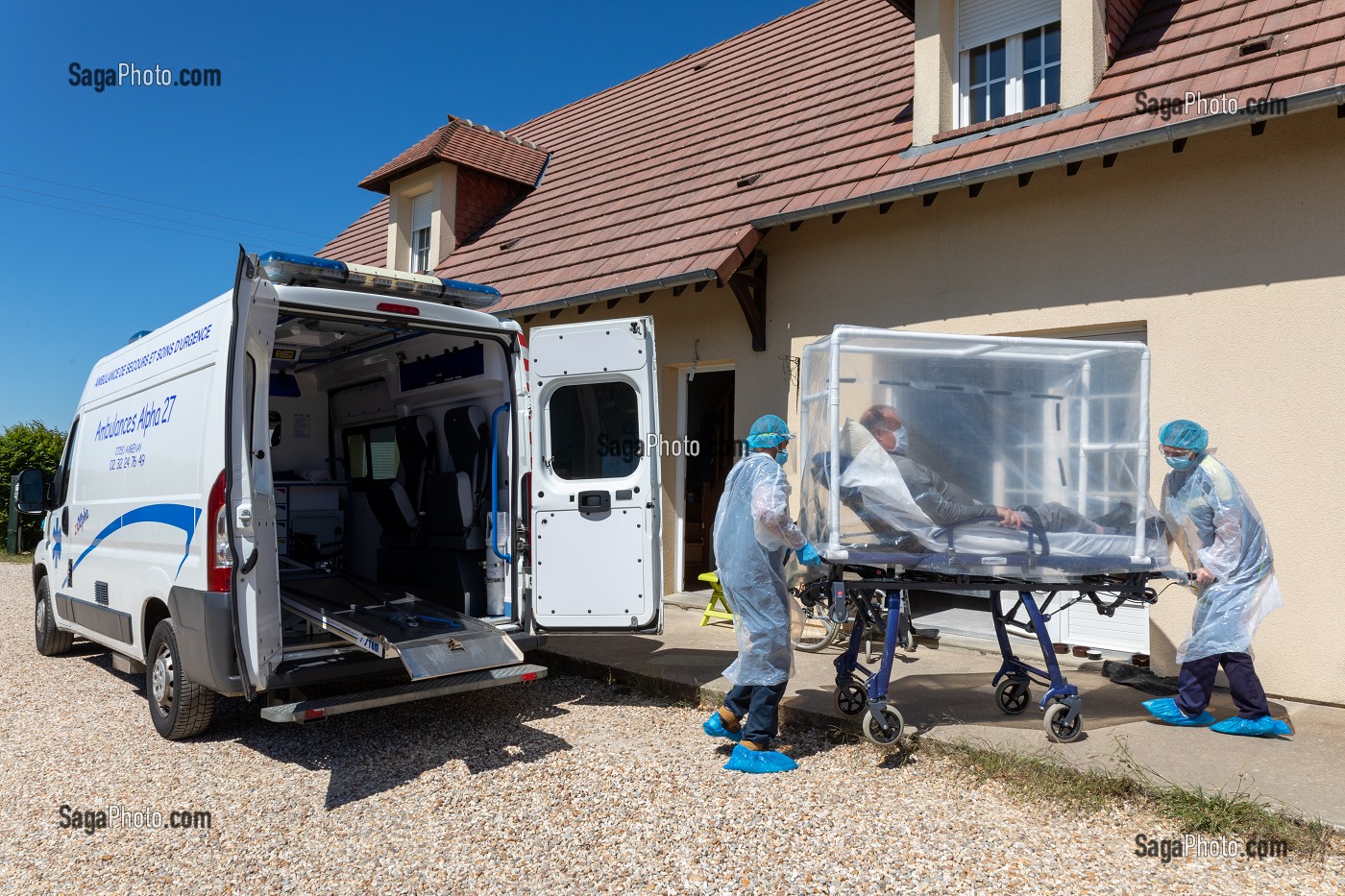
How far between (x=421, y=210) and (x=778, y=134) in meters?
6.50

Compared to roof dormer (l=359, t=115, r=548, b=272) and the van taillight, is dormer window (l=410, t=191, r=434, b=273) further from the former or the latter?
the van taillight

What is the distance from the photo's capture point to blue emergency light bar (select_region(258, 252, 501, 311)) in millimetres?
4789

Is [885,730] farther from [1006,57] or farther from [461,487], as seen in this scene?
[1006,57]

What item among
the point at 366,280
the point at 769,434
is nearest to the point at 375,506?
the point at 366,280

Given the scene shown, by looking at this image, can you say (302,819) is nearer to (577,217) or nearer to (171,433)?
(171,433)

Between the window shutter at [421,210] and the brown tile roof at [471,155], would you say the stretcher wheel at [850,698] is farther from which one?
the window shutter at [421,210]

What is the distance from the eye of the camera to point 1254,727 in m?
4.84

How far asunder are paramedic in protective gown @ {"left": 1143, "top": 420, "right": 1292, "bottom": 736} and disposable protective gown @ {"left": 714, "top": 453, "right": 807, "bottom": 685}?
2268 mm

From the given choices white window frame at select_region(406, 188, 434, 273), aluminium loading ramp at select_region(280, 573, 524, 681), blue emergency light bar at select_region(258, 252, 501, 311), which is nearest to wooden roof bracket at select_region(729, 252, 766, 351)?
blue emergency light bar at select_region(258, 252, 501, 311)

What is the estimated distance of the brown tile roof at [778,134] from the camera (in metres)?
6.15

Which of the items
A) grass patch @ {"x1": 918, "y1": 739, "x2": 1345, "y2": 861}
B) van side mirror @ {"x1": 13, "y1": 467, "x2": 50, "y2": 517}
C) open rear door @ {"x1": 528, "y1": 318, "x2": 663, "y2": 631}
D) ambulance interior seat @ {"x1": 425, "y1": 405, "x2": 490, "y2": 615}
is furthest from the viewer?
van side mirror @ {"x1": 13, "y1": 467, "x2": 50, "y2": 517}

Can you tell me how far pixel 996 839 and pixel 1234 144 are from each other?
184 inches

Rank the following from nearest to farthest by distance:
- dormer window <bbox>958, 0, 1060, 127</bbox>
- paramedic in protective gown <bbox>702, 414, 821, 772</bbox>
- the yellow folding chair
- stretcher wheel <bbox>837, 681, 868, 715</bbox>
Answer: paramedic in protective gown <bbox>702, 414, 821, 772</bbox>
stretcher wheel <bbox>837, 681, 868, 715</bbox>
dormer window <bbox>958, 0, 1060, 127</bbox>
the yellow folding chair

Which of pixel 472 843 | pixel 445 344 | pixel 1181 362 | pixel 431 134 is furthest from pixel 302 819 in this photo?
pixel 431 134
